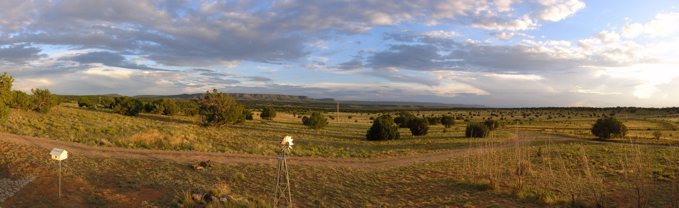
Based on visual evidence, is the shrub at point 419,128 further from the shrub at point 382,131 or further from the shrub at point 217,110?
the shrub at point 217,110

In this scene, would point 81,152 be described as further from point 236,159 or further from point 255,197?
point 255,197

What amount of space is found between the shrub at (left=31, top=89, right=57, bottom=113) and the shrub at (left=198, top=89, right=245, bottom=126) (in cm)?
1430

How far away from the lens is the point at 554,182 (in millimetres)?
14258

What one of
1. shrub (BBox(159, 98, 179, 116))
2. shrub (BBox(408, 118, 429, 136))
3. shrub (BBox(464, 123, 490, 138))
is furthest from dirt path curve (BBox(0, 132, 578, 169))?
shrub (BBox(159, 98, 179, 116))

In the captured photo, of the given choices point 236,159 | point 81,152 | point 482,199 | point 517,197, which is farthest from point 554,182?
point 81,152

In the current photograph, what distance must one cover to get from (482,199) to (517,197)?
109 cm

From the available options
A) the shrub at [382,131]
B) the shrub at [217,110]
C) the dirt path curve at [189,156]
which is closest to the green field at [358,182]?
the dirt path curve at [189,156]

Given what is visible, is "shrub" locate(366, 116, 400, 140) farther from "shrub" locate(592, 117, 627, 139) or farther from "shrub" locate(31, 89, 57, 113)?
"shrub" locate(31, 89, 57, 113)

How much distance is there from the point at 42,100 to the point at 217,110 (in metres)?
17.0

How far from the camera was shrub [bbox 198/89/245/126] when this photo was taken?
36281 millimetres

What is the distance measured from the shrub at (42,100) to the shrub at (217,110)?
14.3m

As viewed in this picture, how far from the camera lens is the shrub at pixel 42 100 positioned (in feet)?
119

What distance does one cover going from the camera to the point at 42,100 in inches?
1457

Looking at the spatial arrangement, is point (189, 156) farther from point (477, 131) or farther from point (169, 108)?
point (169, 108)
